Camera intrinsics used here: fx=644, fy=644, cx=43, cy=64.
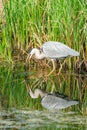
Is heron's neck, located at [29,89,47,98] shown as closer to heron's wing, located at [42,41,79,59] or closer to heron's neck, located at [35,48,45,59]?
heron's wing, located at [42,41,79,59]

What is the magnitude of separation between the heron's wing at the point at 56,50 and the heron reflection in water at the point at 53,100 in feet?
2.95

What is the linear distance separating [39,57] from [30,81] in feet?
2.68

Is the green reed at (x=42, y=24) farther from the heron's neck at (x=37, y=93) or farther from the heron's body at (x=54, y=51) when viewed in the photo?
the heron's neck at (x=37, y=93)

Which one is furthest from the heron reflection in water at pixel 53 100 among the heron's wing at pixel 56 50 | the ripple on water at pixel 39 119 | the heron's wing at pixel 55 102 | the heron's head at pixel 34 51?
the heron's head at pixel 34 51

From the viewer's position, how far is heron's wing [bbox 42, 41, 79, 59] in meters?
8.88

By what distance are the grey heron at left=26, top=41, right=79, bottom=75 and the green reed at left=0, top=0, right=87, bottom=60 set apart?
7.3 inches

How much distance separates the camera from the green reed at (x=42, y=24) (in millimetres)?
8984

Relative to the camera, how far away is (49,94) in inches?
315

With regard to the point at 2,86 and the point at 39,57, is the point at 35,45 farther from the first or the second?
the point at 2,86

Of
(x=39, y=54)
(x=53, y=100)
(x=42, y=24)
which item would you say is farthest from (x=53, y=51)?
(x=53, y=100)

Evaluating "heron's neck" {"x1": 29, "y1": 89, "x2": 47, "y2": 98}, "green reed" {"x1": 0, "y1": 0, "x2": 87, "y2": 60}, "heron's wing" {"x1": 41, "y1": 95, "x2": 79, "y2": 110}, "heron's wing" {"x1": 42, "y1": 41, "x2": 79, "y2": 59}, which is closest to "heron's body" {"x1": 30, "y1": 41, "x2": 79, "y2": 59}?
"heron's wing" {"x1": 42, "y1": 41, "x2": 79, "y2": 59}

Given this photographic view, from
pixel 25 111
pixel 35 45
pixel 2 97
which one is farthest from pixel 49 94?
pixel 35 45

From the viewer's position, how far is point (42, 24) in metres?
9.44

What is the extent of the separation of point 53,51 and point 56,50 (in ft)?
0.29
